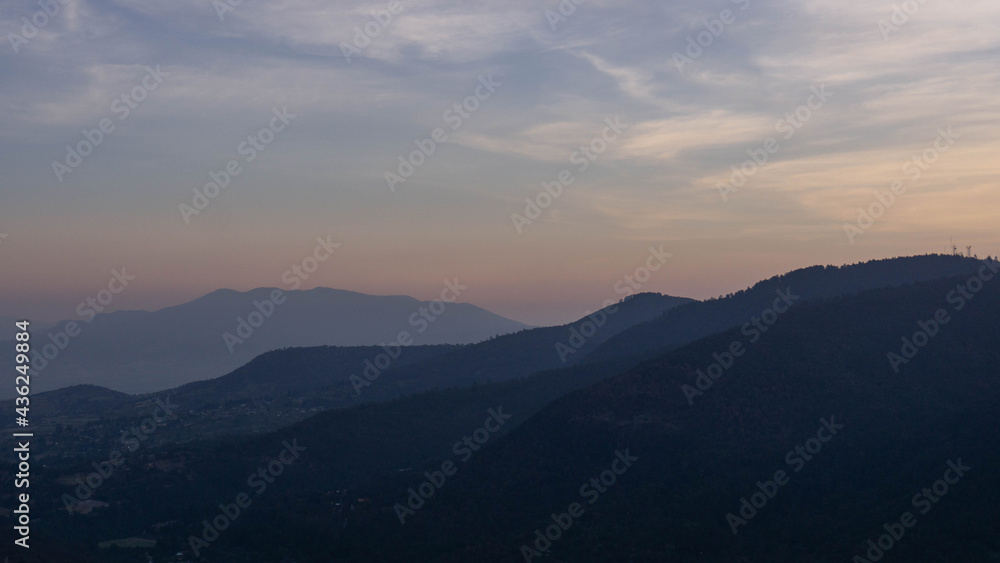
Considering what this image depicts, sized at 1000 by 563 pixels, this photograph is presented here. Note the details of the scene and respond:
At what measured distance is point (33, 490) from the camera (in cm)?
8156

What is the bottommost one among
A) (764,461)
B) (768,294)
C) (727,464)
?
(768,294)

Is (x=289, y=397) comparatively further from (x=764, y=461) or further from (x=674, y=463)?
(x=764, y=461)

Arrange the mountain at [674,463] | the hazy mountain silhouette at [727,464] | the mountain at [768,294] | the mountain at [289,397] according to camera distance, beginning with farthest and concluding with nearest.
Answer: the mountain at [289,397] → the mountain at [768,294] → the mountain at [674,463] → the hazy mountain silhouette at [727,464]

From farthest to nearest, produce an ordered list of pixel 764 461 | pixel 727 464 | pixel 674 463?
pixel 674 463, pixel 764 461, pixel 727 464

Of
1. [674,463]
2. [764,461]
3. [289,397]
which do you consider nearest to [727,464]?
[764,461]

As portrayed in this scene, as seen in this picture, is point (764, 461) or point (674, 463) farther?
point (674, 463)

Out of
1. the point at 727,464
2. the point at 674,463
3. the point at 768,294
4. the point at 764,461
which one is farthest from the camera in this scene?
the point at 768,294

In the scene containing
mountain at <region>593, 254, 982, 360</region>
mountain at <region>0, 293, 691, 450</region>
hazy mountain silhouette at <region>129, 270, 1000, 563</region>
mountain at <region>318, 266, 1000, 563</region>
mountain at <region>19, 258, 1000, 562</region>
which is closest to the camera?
mountain at <region>318, 266, 1000, 563</region>

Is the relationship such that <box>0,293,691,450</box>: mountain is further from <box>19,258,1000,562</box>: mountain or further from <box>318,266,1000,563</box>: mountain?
<box>318,266,1000,563</box>: mountain

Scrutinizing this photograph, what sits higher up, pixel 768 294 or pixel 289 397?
pixel 768 294

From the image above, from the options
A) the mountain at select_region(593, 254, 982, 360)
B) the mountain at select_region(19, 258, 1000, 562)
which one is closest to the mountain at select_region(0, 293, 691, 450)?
the mountain at select_region(593, 254, 982, 360)

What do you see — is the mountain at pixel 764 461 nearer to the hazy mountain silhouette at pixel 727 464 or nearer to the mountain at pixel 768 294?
the hazy mountain silhouette at pixel 727 464

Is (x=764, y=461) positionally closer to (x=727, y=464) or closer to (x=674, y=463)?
(x=727, y=464)

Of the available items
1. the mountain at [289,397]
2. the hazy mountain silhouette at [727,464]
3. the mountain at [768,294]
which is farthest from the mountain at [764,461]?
the mountain at [289,397]
